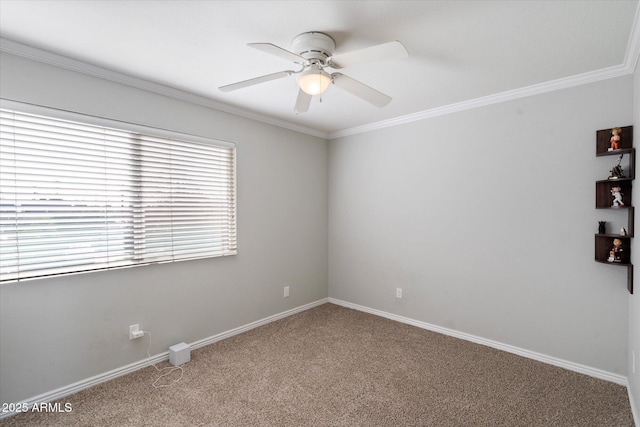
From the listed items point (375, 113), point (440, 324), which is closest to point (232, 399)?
point (440, 324)

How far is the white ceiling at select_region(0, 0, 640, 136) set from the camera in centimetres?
168

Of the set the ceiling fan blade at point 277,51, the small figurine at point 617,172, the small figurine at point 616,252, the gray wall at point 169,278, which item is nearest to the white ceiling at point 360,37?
the ceiling fan blade at point 277,51

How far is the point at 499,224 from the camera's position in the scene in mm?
2990

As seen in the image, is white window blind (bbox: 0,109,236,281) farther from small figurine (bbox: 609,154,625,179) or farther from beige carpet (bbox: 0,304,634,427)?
small figurine (bbox: 609,154,625,179)

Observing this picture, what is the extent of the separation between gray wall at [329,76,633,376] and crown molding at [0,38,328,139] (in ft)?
5.09

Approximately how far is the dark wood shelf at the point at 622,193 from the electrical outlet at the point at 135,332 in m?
3.69

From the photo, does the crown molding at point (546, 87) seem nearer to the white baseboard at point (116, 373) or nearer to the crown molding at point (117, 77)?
the crown molding at point (117, 77)

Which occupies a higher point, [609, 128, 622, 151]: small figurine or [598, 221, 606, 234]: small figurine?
[609, 128, 622, 151]: small figurine

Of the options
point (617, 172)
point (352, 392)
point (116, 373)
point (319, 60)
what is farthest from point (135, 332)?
point (617, 172)

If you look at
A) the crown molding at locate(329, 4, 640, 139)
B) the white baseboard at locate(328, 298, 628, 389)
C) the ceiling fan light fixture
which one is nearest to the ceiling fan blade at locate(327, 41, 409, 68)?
the ceiling fan light fixture

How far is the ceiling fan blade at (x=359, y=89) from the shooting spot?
79.6 inches

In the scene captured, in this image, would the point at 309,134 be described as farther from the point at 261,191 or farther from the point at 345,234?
the point at 345,234

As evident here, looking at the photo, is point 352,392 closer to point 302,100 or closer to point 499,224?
point 499,224

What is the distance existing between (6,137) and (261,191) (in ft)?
6.87
